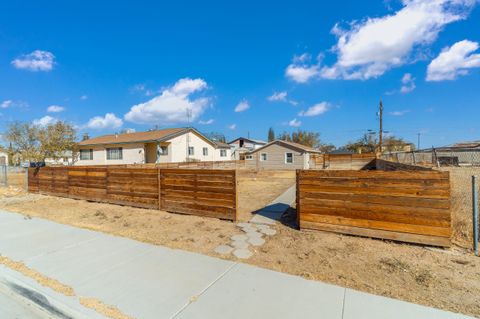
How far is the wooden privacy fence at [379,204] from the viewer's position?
4.06m

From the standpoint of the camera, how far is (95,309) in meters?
2.64

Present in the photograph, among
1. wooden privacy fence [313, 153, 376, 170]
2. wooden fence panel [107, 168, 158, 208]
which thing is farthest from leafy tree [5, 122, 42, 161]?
wooden privacy fence [313, 153, 376, 170]

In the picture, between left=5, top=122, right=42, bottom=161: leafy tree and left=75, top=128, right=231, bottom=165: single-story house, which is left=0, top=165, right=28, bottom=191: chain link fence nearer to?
left=5, top=122, right=42, bottom=161: leafy tree

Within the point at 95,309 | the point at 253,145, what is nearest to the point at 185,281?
the point at 95,309

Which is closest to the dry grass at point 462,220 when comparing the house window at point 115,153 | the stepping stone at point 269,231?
the stepping stone at point 269,231

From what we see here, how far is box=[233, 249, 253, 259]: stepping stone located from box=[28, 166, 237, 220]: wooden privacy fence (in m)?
1.74

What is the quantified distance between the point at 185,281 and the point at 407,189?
402 centimetres

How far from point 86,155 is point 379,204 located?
29.0 m

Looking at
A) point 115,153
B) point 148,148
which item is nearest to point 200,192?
point 148,148

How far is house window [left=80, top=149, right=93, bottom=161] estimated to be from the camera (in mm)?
→ 25672

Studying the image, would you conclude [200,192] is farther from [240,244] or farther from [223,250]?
[223,250]

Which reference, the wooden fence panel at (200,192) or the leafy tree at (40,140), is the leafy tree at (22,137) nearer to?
the leafy tree at (40,140)

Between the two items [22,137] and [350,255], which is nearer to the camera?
[350,255]

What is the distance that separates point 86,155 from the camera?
→ 2598 cm
